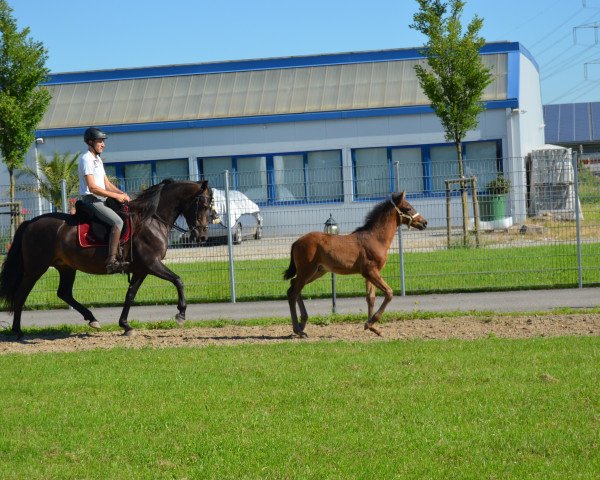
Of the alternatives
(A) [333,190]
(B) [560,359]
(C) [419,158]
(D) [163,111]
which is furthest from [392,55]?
(B) [560,359]

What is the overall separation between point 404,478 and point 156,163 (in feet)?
112

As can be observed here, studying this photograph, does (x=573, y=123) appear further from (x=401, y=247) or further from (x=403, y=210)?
(x=403, y=210)

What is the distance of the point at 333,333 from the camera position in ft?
45.5

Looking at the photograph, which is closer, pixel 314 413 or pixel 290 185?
pixel 314 413

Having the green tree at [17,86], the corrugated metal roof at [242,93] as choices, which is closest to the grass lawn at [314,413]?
the green tree at [17,86]

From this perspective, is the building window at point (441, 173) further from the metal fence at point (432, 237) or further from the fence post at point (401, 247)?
the fence post at point (401, 247)

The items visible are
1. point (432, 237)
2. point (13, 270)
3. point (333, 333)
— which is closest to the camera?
point (333, 333)

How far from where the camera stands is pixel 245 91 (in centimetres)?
4091

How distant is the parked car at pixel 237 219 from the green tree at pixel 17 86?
7.10m

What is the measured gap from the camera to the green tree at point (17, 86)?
24703 millimetres

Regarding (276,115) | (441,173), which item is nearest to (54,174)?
(276,115)

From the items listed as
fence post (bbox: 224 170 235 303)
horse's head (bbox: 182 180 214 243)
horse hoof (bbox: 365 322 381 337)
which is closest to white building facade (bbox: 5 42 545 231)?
fence post (bbox: 224 170 235 303)

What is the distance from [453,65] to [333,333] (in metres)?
15.6

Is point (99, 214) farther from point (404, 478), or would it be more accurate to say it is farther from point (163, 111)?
point (163, 111)
